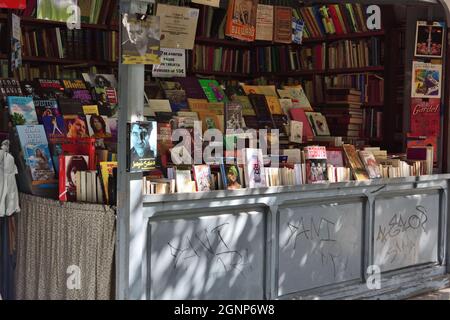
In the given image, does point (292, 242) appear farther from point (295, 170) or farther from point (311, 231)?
point (295, 170)

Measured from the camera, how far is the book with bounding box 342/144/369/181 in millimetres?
5828

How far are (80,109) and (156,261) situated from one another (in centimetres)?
157

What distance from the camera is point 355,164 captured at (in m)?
5.88

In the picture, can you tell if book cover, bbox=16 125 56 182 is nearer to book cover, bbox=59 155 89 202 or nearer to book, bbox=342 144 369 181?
book cover, bbox=59 155 89 202

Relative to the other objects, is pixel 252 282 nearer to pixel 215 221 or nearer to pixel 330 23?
pixel 215 221

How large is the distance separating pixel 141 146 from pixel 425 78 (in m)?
3.38

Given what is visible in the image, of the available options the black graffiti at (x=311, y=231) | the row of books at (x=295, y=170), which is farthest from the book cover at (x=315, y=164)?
the black graffiti at (x=311, y=231)

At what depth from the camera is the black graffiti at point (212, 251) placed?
454 cm

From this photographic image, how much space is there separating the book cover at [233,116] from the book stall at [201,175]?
1cm

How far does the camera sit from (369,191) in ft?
19.1

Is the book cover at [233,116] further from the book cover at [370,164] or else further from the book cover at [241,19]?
the book cover at [370,164]

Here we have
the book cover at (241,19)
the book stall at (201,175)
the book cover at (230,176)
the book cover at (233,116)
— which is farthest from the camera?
the book cover at (241,19)

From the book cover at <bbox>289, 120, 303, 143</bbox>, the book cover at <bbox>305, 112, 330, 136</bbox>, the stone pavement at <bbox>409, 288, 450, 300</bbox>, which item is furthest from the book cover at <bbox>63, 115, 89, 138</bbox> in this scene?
the stone pavement at <bbox>409, 288, 450, 300</bbox>

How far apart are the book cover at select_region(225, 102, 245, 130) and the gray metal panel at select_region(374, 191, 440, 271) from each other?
4.33 ft
